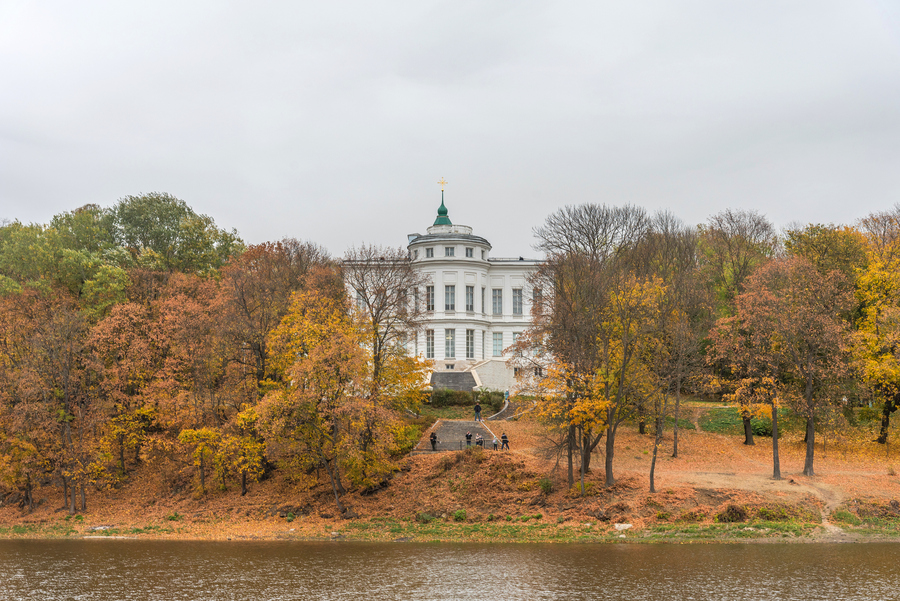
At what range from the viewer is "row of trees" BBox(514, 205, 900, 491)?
28.6 metres

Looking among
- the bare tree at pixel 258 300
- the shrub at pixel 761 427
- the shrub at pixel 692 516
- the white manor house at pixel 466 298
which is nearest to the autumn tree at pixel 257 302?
the bare tree at pixel 258 300

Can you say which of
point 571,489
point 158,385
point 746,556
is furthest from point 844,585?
point 158,385

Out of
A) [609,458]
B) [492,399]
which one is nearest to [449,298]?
[492,399]

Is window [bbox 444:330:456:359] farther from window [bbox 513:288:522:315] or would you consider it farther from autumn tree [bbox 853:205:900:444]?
autumn tree [bbox 853:205:900:444]

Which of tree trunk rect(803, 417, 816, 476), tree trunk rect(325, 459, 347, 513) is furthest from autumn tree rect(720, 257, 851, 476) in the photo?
tree trunk rect(325, 459, 347, 513)

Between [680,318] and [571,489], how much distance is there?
1083 centimetres

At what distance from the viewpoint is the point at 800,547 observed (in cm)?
2212

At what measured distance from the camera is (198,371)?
3322cm

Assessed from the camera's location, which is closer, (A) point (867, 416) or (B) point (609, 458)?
(B) point (609, 458)

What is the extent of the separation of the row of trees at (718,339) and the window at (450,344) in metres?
14.5

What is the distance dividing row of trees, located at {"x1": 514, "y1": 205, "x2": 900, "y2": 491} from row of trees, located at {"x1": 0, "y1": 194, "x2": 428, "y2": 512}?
8138mm

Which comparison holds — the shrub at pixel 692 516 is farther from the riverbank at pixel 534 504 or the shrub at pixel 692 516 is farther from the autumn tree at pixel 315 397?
the autumn tree at pixel 315 397

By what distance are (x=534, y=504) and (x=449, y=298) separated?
2695 centimetres

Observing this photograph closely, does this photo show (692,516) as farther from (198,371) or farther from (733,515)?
(198,371)
